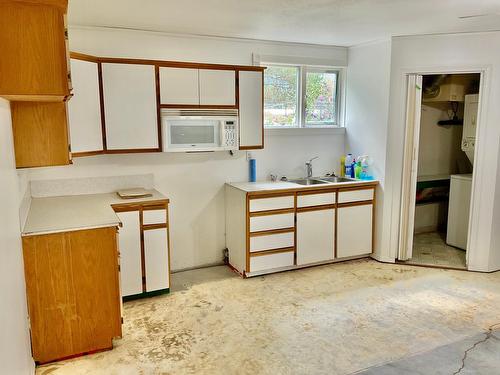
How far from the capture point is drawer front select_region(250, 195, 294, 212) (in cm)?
390

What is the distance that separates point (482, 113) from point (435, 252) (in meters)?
1.71

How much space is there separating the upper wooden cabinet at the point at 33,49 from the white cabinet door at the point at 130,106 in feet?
4.50

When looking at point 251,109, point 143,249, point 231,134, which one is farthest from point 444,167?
point 143,249

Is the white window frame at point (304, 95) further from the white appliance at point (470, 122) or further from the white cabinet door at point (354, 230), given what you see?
the white appliance at point (470, 122)

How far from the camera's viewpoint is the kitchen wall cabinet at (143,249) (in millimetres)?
3385

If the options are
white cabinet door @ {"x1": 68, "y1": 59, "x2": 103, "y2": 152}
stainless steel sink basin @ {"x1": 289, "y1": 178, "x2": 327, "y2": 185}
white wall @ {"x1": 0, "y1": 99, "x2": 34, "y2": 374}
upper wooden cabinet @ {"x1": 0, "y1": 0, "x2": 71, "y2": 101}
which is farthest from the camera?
stainless steel sink basin @ {"x1": 289, "y1": 178, "x2": 327, "y2": 185}

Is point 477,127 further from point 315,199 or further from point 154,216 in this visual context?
point 154,216

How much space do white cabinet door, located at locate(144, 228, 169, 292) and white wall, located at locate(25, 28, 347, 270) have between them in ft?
2.01

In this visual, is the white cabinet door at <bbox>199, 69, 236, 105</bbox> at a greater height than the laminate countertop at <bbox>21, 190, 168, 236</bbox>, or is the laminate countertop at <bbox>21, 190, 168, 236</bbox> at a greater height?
the white cabinet door at <bbox>199, 69, 236, 105</bbox>

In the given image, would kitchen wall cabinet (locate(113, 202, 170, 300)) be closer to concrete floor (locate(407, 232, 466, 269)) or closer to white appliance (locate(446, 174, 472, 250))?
concrete floor (locate(407, 232, 466, 269))

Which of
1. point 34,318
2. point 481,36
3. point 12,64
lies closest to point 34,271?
point 34,318

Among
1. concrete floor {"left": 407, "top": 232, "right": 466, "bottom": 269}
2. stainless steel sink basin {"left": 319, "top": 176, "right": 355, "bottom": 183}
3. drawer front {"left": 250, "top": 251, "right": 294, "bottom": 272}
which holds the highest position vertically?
stainless steel sink basin {"left": 319, "top": 176, "right": 355, "bottom": 183}

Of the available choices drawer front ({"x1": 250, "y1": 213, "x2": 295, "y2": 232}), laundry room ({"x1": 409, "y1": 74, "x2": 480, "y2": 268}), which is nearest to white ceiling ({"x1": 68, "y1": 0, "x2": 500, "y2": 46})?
laundry room ({"x1": 409, "y1": 74, "x2": 480, "y2": 268})

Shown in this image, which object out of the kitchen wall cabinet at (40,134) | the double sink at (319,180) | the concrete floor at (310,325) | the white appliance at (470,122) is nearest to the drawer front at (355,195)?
the double sink at (319,180)
